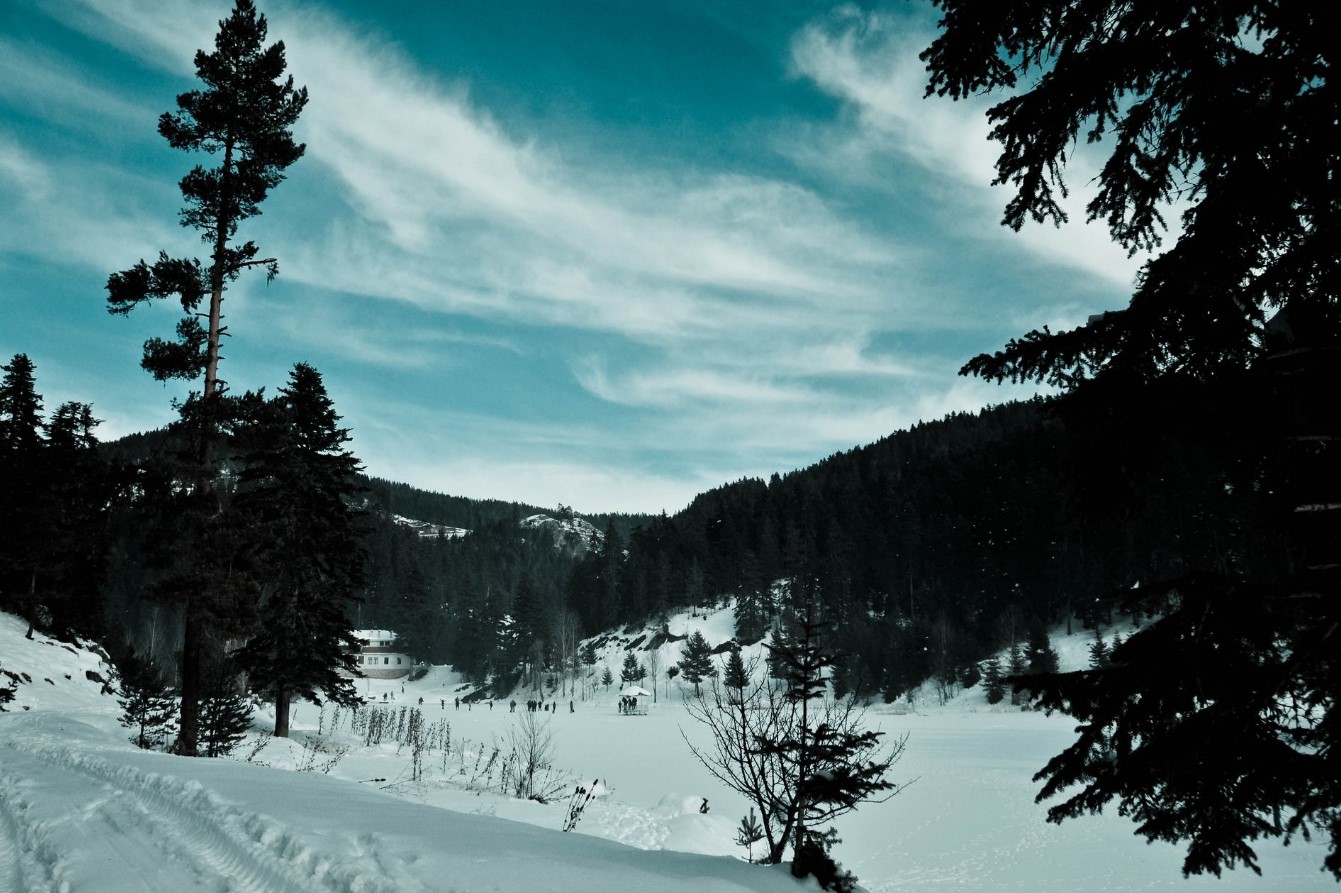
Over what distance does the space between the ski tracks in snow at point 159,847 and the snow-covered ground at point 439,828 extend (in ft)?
0.09

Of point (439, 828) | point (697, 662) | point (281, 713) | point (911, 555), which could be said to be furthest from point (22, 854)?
point (911, 555)

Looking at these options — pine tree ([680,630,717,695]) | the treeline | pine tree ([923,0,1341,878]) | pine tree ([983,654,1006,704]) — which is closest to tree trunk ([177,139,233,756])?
pine tree ([923,0,1341,878])

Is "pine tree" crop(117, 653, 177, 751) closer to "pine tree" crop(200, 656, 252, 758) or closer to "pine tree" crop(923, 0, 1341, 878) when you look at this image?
A: "pine tree" crop(200, 656, 252, 758)

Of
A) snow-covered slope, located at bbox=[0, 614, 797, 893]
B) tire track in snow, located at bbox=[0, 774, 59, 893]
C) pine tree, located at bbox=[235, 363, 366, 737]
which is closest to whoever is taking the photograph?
snow-covered slope, located at bbox=[0, 614, 797, 893]

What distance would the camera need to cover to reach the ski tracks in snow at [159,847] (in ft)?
18.3

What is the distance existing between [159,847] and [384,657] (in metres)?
131

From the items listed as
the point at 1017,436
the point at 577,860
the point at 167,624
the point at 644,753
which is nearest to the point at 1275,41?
the point at 577,860

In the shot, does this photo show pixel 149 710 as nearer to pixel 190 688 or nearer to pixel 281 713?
pixel 190 688

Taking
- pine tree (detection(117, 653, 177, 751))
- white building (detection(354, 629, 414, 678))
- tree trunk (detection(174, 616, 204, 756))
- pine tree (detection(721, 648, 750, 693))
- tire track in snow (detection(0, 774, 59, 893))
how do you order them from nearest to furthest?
Result: tire track in snow (detection(0, 774, 59, 893)), pine tree (detection(721, 648, 750, 693)), tree trunk (detection(174, 616, 204, 756)), pine tree (detection(117, 653, 177, 751)), white building (detection(354, 629, 414, 678))

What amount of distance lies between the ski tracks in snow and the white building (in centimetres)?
12580

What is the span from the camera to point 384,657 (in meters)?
126

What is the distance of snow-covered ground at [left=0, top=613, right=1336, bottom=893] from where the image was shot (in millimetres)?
5805

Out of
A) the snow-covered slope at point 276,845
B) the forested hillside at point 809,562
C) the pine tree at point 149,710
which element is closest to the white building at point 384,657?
the forested hillside at point 809,562

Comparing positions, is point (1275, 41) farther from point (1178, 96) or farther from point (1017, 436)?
point (1017, 436)
